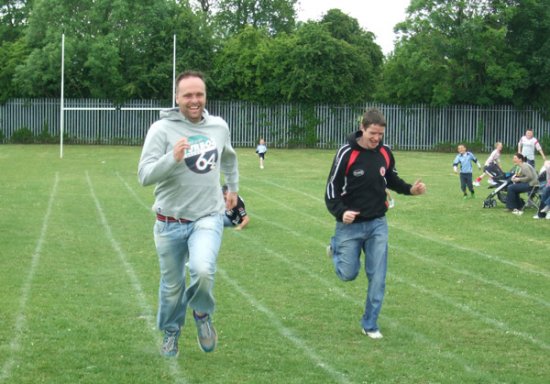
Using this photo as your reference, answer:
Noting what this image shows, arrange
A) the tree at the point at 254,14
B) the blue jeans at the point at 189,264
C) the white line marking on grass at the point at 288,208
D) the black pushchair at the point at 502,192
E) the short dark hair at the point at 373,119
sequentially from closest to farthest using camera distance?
1. the blue jeans at the point at 189,264
2. the short dark hair at the point at 373,119
3. the white line marking on grass at the point at 288,208
4. the black pushchair at the point at 502,192
5. the tree at the point at 254,14

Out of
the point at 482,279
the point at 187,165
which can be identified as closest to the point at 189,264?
the point at 187,165

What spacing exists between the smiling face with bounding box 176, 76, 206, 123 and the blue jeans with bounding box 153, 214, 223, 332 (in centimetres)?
79

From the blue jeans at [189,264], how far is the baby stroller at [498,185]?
15.9 meters

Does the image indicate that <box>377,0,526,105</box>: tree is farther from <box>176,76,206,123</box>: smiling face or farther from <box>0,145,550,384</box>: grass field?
<box>176,76,206,123</box>: smiling face

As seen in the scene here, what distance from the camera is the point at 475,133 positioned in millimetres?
49875

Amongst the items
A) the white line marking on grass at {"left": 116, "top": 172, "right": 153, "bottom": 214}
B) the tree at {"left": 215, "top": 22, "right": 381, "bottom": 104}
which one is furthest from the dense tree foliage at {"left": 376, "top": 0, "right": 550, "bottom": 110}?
the white line marking on grass at {"left": 116, "top": 172, "right": 153, "bottom": 214}

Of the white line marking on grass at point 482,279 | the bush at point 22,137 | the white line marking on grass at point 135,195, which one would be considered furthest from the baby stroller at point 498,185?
the bush at point 22,137

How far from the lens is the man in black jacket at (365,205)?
7926mm

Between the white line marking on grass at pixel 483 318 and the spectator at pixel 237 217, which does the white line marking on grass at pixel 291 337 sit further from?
the spectator at pixel 237 217

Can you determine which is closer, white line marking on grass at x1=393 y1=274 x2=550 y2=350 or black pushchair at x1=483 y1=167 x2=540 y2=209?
white line marking on grass at x1=393 y1=274 x2=550 y2=350

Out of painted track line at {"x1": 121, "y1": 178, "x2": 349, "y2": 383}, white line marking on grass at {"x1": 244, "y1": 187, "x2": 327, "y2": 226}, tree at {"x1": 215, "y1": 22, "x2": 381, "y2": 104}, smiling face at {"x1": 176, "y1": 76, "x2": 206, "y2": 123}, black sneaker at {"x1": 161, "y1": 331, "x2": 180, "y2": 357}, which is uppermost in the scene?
tree at {"x1": 215, "y1": 22, "x2": 381, "y2": 104}

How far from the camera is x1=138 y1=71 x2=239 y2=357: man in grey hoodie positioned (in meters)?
6.61

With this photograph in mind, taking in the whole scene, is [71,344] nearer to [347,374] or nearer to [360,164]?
[347,374]

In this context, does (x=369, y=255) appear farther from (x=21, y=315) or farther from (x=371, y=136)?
(x=21, y=315)
